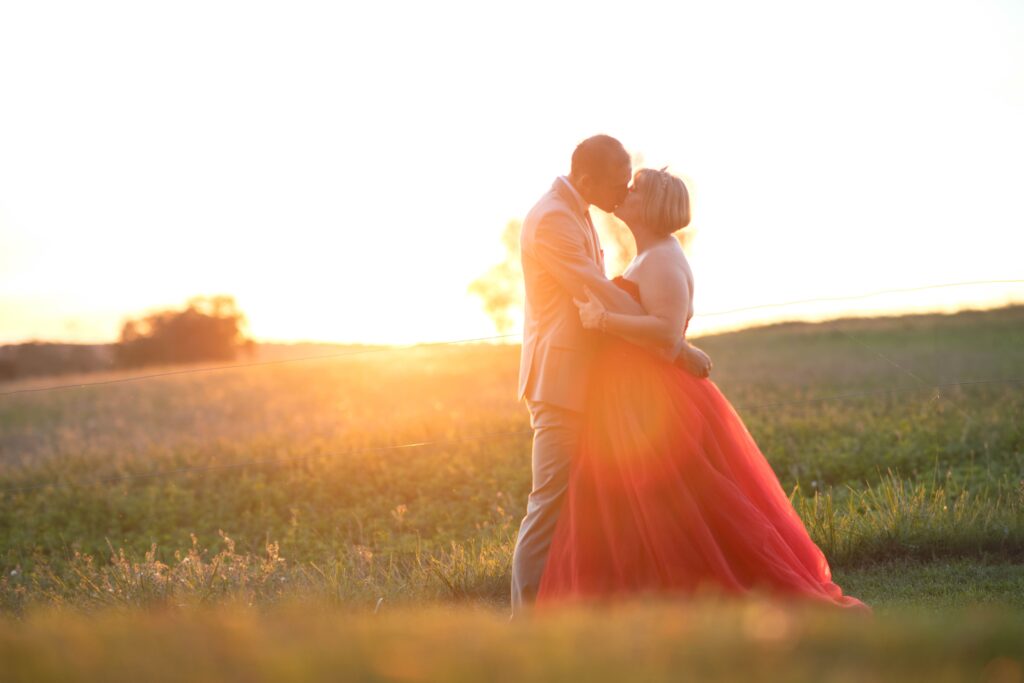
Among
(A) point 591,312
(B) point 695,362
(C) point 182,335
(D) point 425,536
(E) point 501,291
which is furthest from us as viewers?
(C) point 182,335

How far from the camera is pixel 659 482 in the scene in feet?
17.1

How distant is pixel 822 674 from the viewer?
195 cm

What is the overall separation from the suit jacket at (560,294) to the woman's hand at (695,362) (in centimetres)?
42

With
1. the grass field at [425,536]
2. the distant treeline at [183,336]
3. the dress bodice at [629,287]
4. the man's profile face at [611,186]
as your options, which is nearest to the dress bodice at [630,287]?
the dress bodice at [629,287]

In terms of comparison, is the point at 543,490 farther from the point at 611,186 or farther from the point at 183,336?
the point at 183,336

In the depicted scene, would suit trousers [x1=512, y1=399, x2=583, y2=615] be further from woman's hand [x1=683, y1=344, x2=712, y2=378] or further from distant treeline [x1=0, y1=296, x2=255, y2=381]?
distant treeline [x1=0, y1=296, x2=255, y2=381]

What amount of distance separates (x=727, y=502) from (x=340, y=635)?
10.9 feet

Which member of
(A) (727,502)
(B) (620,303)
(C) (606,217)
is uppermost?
(C) (606,217)

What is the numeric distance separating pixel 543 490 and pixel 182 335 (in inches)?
1404

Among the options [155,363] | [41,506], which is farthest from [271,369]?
[41,506]

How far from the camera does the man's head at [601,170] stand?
5.21 meters

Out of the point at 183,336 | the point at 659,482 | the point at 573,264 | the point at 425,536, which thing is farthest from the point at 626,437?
the point at 183,336

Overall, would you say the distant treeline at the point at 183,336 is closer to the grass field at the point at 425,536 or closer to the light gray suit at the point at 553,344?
the grass field at the point at 425,536

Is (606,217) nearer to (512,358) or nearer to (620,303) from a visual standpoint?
(512,358)
